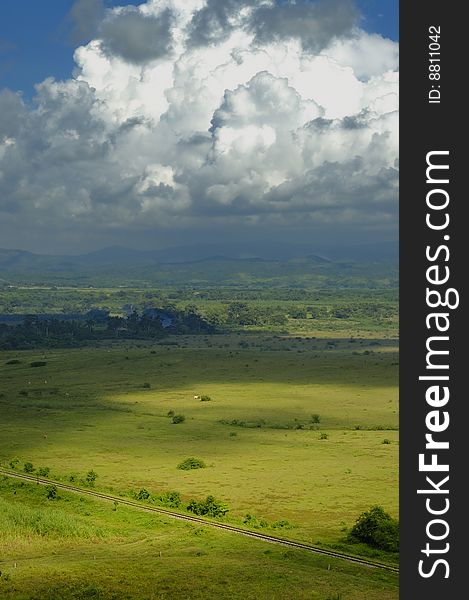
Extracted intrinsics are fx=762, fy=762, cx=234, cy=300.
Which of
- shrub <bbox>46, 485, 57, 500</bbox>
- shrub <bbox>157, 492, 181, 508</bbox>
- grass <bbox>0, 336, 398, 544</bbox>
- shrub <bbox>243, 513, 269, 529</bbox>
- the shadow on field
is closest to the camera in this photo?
shrub <bbox>243, 513, 269, 529</bbox>

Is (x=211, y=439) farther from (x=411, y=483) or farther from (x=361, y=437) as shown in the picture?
(x=411, y=483)

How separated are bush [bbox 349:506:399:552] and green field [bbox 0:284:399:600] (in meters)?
1.09

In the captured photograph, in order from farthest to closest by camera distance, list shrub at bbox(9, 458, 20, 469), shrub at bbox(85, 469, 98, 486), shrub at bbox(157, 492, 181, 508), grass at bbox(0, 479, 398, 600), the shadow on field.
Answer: the shadow on field < shrub at bbox(9, 458, 20, 469) < shrub at bbox(85, 469, 98, 486) < shrub at bbox(157, 492, 181, 508) < grass at bbox(0, 479, 398, 600)

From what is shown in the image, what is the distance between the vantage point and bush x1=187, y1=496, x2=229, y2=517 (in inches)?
2276

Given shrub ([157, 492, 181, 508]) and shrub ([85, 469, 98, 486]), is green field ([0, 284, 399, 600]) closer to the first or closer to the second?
shrub ([85, 469, 98, 486])

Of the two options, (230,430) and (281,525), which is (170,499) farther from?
(230,430)

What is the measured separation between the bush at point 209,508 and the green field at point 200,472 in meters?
0.84

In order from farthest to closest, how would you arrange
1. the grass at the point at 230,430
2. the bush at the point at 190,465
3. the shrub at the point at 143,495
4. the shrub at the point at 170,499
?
1. the bush at the point at 190,465
2. the grass at the point at 230,430
3. the shrub at the point at 143,495
4. the shrub at the point at 170,499

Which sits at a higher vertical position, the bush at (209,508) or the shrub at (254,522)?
the bush at (209,508)

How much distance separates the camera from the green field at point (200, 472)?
42656 mm

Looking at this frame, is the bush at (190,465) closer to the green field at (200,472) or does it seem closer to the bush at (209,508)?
the green field at (200,472)

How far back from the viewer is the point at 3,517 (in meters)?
54.9

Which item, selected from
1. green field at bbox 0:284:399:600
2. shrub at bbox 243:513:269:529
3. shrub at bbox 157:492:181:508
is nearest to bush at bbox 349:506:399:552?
green field at bbox 0:284:399:600

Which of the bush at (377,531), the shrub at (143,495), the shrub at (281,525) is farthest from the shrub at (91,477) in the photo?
the bush at (377,531)
